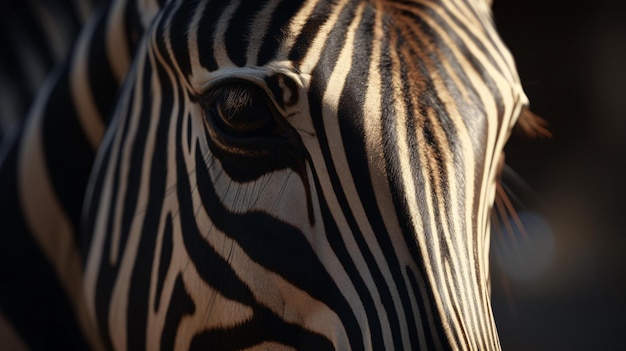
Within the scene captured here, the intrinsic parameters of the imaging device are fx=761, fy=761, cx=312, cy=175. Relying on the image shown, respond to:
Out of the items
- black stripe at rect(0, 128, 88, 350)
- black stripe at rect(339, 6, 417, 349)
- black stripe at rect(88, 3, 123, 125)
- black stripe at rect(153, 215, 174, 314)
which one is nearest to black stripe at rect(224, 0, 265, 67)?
black stripe at rect(339, 6, 417, 349)

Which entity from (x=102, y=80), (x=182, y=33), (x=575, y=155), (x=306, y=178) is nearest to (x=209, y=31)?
(x=182, y=33)

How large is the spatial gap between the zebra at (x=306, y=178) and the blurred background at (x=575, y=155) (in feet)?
17.0

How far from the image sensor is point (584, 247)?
6.88 metres

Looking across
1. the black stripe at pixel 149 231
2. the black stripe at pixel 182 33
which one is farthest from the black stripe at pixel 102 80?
the black stripe at pixel 182 33

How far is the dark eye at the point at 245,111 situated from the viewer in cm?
146

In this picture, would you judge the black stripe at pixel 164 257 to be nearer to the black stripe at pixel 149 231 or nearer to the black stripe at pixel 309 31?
the black stripe at pixel 149 231

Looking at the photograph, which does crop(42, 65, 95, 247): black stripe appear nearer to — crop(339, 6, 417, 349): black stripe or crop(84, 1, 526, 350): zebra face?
crop(84, 1, 526, 350): zebra face

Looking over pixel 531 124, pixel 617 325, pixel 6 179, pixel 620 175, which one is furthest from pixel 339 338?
pixel 620 175

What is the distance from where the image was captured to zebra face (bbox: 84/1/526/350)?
4.42ft

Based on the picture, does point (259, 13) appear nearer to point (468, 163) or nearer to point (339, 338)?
point (468, 163)

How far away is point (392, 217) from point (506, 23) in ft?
19.1

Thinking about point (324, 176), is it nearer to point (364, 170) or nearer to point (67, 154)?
point (364, 170)

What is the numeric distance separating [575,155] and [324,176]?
19.9ft

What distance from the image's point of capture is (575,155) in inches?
275
